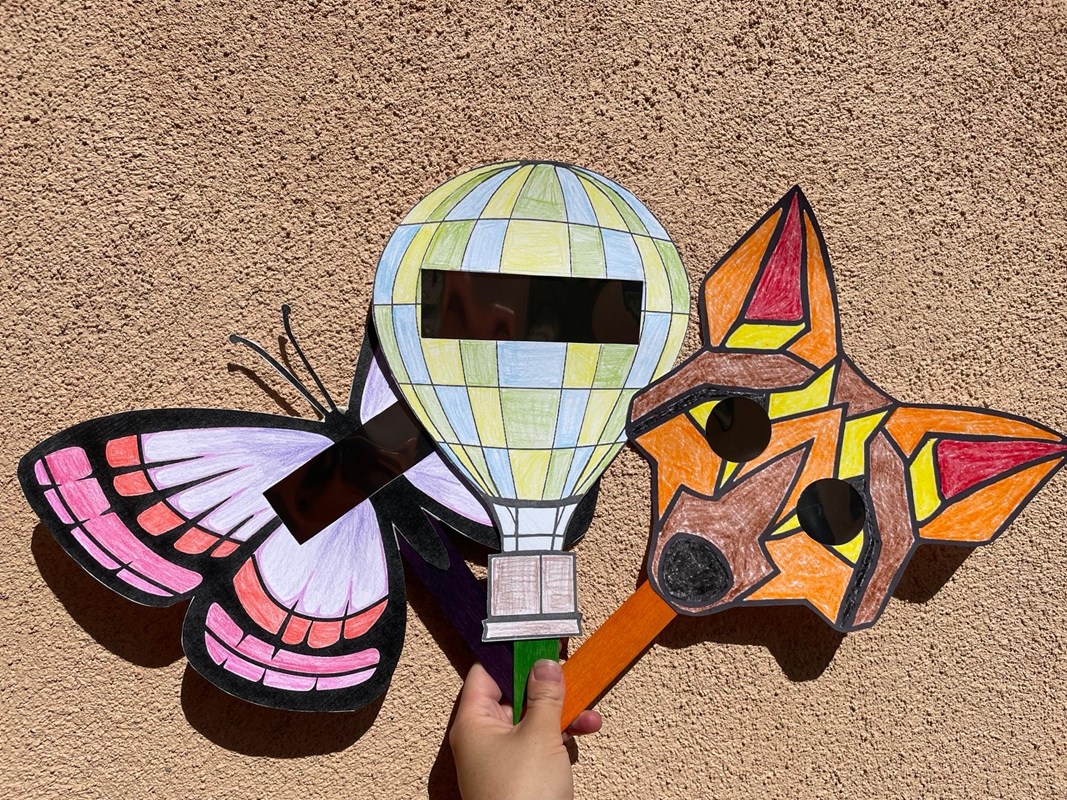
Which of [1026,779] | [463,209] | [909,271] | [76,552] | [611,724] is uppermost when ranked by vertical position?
[463,209]

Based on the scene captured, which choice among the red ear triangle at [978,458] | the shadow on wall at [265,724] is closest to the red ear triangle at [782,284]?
the red ear triangle at [978,458]

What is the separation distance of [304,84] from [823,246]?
1.92ft

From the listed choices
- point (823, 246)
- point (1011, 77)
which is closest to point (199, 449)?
point (823, 246)

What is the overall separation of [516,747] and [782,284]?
0.54 m

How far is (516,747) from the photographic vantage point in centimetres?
63

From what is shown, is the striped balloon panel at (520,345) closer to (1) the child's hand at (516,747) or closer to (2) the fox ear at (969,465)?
(1) the child's hand at (516,747)

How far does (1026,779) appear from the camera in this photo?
820 millimetres

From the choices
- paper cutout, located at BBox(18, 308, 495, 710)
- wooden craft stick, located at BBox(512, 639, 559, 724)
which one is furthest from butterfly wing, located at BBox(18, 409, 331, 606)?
wooden craft stick, located at BBox(512, 639, 559, 724)

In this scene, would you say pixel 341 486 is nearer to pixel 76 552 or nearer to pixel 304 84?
pixel 76 552

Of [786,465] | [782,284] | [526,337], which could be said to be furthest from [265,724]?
[782,284]

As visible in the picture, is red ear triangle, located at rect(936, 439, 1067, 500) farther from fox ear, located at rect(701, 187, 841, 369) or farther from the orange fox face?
fox ear, located at rect(701, 187, 841, 369)

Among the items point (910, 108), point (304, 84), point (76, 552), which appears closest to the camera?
point (76, 552)

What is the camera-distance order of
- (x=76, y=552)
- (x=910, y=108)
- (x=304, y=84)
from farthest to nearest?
(x=910, y=108), (x=304, y=84), (x=76, y=552)

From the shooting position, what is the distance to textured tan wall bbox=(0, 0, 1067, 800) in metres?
0.68
